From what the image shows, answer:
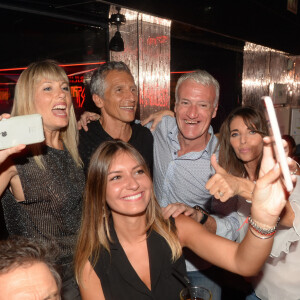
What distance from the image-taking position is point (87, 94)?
504 centimetres

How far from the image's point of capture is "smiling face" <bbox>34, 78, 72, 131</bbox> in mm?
1909

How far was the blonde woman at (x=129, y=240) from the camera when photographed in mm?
1619

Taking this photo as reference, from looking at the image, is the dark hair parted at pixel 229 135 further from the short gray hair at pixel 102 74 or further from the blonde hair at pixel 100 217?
the short gray hair at pixel 102 74

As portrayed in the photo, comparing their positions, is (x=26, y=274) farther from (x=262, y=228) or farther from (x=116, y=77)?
(x=116, y=77)

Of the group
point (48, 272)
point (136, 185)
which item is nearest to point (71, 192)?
point (136, 185)

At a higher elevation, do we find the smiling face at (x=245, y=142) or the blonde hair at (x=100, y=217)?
the smiling face at (x=245, y=142)

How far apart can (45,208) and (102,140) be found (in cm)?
87

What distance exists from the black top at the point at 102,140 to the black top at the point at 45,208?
0.49 meters

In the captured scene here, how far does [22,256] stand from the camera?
1.17 m

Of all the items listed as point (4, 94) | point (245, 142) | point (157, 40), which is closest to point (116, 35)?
point (157, 40)

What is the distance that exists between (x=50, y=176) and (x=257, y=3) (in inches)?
180

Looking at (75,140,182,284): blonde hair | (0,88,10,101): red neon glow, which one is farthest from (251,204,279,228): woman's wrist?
(0,88,10,101): red neon glow

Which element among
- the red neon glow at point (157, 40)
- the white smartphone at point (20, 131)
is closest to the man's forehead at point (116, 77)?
the white smartphone at point (20, 131)

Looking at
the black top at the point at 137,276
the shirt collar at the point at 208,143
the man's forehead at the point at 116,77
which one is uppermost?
the man's forehead at the point at 116,77
